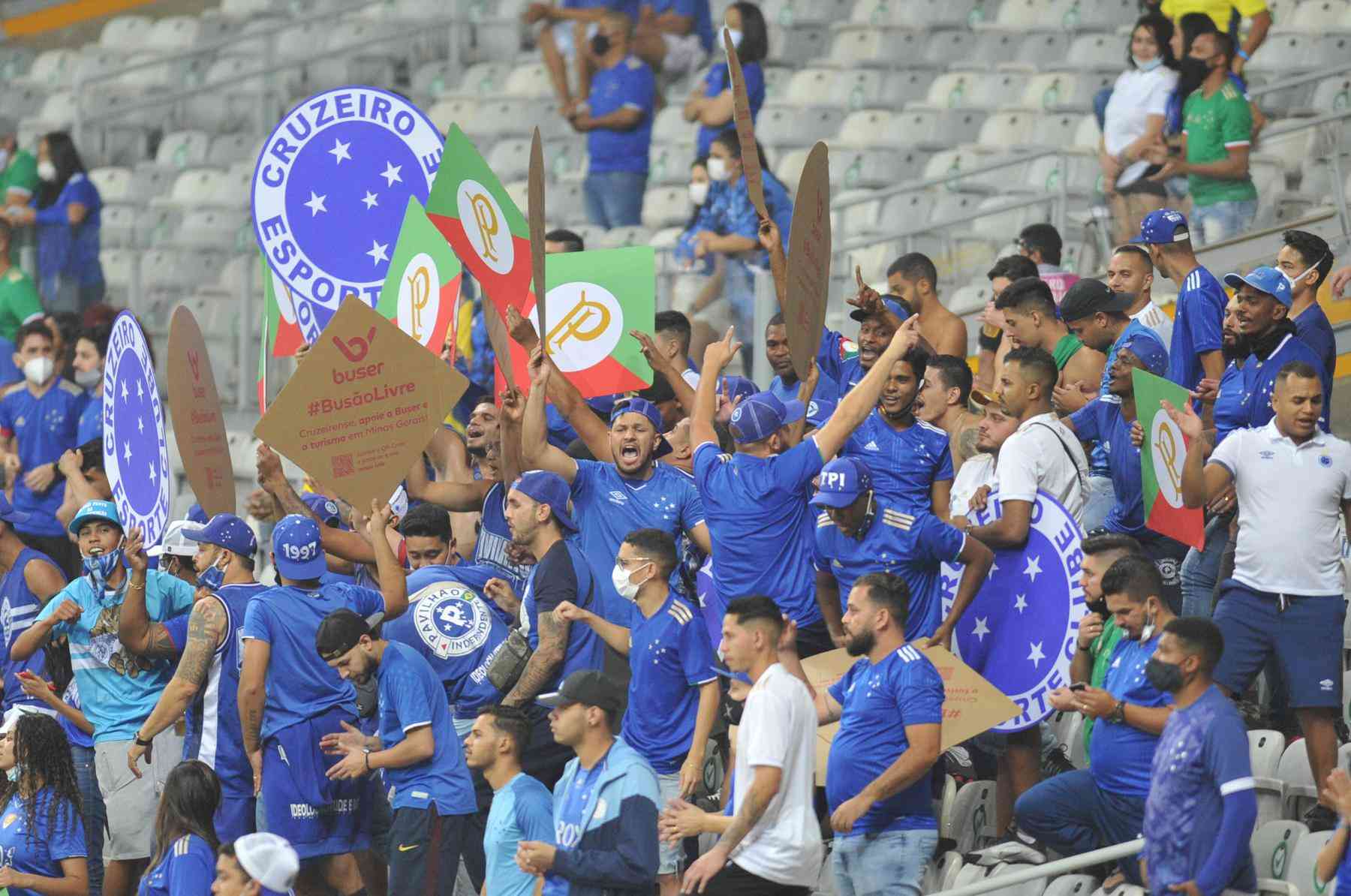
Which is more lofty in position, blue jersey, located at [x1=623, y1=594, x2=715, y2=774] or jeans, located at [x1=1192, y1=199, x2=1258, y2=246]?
jeans, located at [x1=1192, y1=199, x2=1258, y2=246]

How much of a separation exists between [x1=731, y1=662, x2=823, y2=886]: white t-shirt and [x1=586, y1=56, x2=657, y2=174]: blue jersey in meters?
7.64

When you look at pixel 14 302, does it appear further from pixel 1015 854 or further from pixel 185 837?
pixel 1015 854

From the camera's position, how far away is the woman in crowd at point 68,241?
14.5 metres

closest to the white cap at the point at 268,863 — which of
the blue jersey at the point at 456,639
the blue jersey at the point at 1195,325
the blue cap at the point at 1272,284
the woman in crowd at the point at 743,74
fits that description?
the blue jersey at the point at 456,639

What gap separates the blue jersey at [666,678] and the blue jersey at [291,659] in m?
1.12

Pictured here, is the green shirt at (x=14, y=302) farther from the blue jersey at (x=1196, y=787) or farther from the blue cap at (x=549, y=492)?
the blue jersey at (x=1196, y=787)

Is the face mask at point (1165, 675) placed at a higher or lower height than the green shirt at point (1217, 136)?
lower

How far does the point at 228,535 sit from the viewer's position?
8664mm

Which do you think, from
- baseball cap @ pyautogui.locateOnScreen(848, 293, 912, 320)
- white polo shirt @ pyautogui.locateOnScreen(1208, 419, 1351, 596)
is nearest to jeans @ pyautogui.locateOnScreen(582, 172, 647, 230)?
baseball cap @ pyautogui.locateOnScreen(848, 293, 912, 320)

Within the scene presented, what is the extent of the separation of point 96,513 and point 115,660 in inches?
22.7

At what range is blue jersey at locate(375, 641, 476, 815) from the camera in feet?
26.1

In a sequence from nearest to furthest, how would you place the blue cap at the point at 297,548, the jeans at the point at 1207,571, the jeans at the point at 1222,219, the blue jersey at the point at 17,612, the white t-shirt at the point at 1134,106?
the blue cap at the point at 297,548 → the jeans at the point at 1207,571 → the blue jersey at the point at 17,612 → the jeans at the point at 1222,219 → the white t-shirt at the point at 1134,106

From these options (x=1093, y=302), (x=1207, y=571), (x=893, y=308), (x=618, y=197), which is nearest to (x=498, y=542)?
(x=893, y=308)

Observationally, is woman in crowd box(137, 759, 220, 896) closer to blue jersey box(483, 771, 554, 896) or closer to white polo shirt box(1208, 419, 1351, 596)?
blue jersey box(483, 771, 554, 896)
